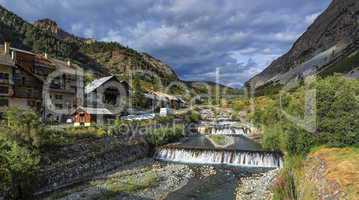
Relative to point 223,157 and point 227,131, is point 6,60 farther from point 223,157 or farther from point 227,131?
point 227,131

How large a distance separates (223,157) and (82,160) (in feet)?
60.7

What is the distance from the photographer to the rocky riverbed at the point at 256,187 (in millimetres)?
27797

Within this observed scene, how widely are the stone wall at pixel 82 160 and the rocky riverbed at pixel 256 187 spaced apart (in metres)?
15.2

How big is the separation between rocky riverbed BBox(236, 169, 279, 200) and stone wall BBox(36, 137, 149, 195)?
1521cm

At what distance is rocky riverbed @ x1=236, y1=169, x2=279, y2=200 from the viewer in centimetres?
2780

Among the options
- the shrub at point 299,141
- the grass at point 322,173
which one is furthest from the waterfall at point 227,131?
the grass at point 322,173

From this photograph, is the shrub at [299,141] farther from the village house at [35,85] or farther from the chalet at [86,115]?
the village house at [35,85]

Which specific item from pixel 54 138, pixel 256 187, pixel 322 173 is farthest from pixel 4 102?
pixel 322 173

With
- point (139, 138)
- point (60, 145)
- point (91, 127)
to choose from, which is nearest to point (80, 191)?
point (60, 145)

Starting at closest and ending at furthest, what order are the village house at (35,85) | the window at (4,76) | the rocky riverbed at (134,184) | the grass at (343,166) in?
the grass at (343,166), the rocky riverbed at (134,184), the window at (4,76), the village house at (35,85)

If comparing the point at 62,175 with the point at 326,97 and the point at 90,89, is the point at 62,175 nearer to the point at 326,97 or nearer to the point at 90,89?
the point at 326,97

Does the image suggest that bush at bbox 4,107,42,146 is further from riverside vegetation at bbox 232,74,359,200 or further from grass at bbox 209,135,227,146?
grass at bbox 209,135,227,146

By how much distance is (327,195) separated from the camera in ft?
56.2

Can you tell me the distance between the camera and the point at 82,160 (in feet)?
113
